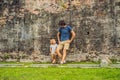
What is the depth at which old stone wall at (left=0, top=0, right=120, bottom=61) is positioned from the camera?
14031 millimetres

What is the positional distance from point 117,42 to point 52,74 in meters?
4.64

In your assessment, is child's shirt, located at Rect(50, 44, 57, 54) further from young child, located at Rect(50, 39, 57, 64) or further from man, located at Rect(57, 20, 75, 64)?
man, located at Rect(57, 20, 75, 64)

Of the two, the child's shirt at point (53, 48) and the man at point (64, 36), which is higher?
the man at point (64, 36)

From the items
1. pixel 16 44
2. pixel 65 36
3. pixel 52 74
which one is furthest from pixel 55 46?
pixel 52 74

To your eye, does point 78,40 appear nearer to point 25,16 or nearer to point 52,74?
point 25,16

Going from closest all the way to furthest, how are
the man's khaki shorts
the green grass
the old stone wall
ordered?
the green grass, the man's khaki shorts, the old stone wall

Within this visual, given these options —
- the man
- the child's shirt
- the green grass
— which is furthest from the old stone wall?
the green grass

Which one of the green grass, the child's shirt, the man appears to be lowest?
the green grass

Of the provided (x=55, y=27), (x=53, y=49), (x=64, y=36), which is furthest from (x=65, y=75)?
(x=55, y=27)

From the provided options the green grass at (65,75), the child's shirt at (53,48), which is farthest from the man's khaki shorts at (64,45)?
the green grass at (65,75)

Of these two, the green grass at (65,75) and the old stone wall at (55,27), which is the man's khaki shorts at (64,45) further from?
the green grass at (65,75)

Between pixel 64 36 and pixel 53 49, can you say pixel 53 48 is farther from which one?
pixel 64 36

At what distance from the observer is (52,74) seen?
32.9ft

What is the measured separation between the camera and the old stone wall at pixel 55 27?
1403 centimetres
